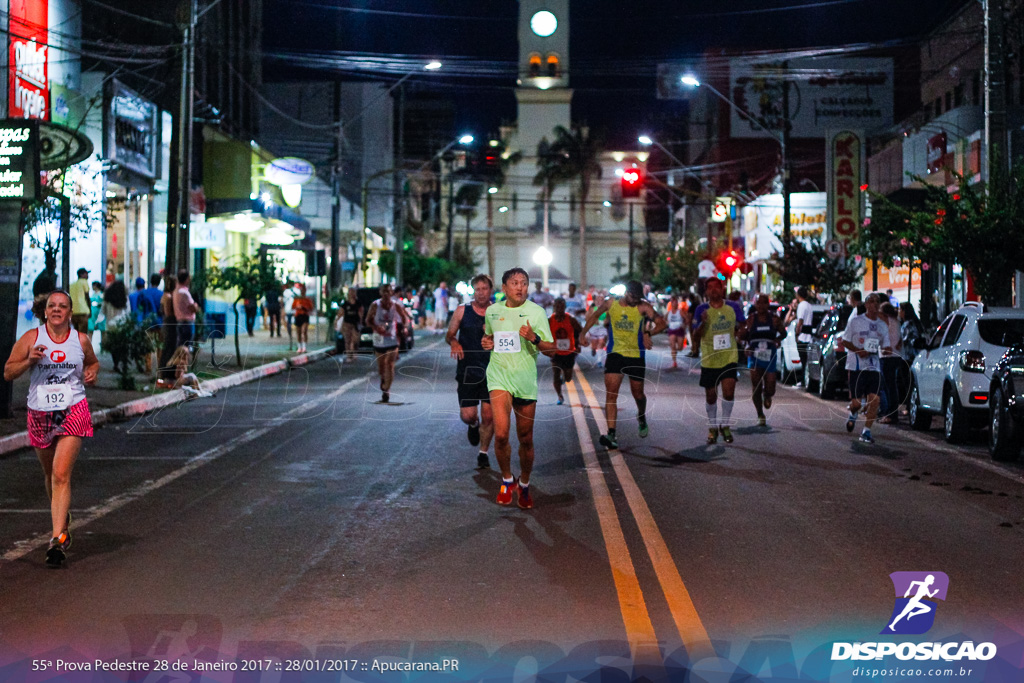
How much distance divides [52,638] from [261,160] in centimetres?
4022

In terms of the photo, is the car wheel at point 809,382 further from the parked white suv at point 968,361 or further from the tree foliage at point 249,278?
the tree foliage at point 249,278

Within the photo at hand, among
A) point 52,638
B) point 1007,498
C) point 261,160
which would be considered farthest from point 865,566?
point 261,160

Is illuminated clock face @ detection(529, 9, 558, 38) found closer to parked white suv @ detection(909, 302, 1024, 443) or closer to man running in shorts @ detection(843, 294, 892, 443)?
man running in shorts @ detection(843, 294, 892, 443)

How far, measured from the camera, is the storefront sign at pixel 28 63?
2394 cm

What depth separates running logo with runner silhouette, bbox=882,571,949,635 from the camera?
250 inches

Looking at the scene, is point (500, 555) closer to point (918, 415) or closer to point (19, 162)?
point (19, 162)

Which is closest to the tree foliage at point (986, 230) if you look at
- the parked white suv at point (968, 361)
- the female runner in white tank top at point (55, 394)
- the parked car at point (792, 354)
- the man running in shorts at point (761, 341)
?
the parked car at point (792, 354)

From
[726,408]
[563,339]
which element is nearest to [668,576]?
Result: [726,408]

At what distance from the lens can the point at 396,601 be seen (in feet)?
22.3

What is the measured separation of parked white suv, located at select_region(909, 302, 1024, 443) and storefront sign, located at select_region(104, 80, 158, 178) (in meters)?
19.4

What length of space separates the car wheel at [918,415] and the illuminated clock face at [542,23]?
7.15m

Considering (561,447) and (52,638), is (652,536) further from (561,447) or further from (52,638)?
(561,447)

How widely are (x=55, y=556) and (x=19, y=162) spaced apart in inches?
369

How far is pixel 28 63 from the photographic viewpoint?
81.8 ft
